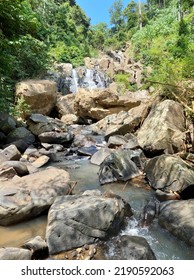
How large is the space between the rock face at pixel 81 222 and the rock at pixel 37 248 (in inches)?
2.8

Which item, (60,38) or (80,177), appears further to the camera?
(60,38)

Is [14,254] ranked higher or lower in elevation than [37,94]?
lower

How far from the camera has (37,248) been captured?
3.07 m

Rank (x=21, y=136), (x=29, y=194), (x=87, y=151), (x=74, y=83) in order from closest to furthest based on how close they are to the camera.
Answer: (x=29, y=194)
(x=87, y=151)
(x=21, y=136)
(x=74, y=83)

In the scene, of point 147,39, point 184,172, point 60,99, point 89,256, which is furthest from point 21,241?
point 147,39

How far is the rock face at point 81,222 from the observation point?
3203mm

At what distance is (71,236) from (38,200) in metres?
1.16

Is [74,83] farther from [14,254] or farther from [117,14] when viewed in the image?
[117,14]

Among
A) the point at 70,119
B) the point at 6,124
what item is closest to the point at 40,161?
the point at 6,124

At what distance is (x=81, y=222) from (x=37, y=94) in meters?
9.88

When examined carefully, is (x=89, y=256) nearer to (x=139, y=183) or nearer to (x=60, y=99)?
(x=139, y=183)

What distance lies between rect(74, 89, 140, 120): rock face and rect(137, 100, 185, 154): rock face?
6.08 metres

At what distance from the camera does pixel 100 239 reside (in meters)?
3.35

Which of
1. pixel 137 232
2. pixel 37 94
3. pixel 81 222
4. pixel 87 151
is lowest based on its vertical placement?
pixel 137 232
